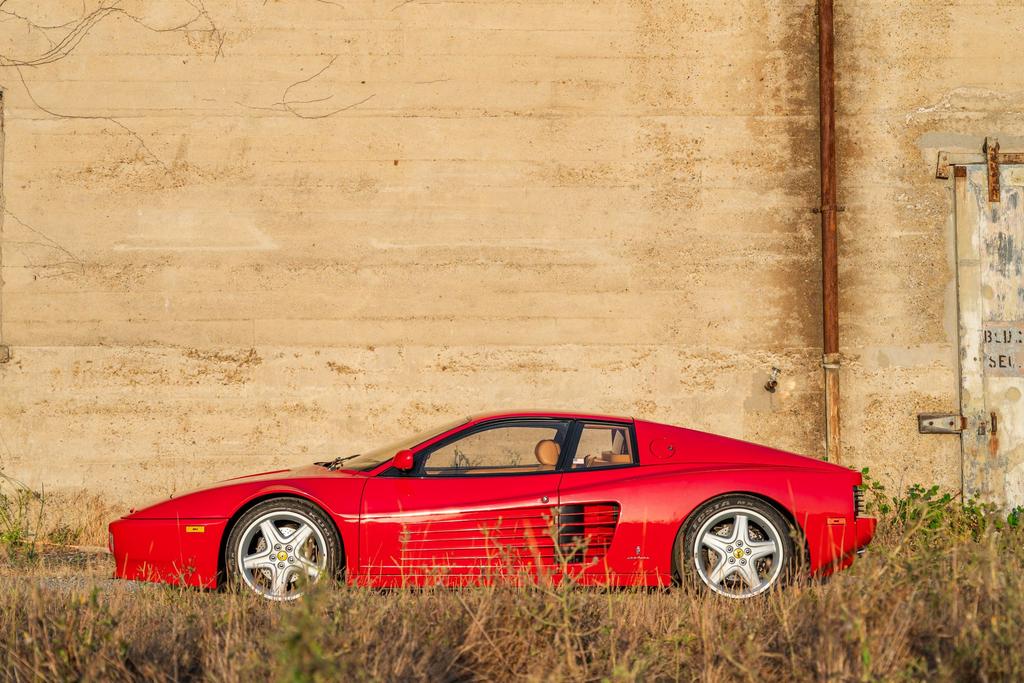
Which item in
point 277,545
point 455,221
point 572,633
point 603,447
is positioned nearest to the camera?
point 572,633

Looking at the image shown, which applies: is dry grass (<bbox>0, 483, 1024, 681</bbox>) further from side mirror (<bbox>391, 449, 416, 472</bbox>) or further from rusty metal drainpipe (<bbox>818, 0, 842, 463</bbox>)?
rusty metal drainpipe (<bbox>818, 0, 842, 463</bbox>)

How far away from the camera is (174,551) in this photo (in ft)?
21.1

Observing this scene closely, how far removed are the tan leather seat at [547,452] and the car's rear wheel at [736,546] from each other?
2.93 ft

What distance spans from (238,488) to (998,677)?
425 centimetres

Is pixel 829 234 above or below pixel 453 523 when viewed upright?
above

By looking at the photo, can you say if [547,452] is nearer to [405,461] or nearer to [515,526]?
[515,526]

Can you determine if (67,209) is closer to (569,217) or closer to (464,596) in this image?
(569,217)

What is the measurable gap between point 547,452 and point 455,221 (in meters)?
3.84

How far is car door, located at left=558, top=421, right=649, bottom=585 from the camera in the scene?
20.6 ft

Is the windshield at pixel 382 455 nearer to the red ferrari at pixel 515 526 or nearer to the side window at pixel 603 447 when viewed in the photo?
the red ferrari at pixel 515 526

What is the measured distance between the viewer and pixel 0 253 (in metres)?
9.92

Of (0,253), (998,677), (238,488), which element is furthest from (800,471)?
(0,253)

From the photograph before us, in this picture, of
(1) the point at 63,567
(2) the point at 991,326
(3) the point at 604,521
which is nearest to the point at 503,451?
(3) the point at 604,521

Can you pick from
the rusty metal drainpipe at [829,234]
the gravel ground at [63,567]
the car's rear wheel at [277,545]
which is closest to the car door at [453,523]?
the car's rear wheel at [277,545]
